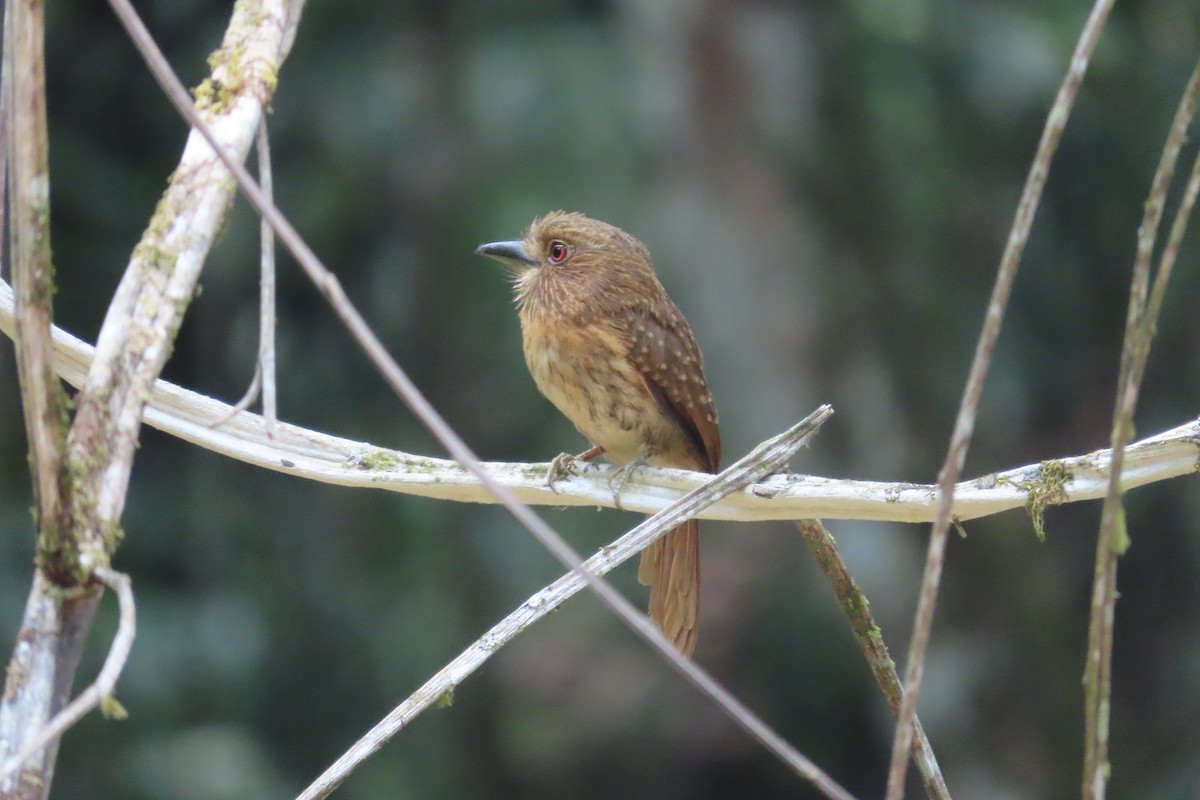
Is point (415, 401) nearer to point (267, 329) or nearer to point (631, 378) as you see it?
point (267, 329)

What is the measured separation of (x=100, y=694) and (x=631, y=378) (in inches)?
84.9

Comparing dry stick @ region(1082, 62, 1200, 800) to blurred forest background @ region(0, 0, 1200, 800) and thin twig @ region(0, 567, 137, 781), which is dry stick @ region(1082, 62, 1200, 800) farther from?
blurred forest background @ region(0, 0, 1200, 800)

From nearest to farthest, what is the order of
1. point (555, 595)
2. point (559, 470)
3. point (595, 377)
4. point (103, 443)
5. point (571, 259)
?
point (103, 443) → point (555, 595) → point (559, 470) → point (595, 377) → point (571, 259)

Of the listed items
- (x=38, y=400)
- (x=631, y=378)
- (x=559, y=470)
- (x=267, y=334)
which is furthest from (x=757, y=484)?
(x=631, y=378)

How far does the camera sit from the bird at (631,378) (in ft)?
10.6

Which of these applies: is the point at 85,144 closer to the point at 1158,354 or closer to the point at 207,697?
the point at 207,697

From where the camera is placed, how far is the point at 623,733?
602cm

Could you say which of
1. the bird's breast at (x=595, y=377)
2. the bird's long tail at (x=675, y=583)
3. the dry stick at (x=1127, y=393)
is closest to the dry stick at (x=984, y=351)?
the dry stick at (x=1127, y=393)

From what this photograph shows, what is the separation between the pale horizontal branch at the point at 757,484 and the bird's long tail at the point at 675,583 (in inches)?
43.9

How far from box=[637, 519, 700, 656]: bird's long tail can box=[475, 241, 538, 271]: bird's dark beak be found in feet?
2.60

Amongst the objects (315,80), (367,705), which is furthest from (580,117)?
(367,705)

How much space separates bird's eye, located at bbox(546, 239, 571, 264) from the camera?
143 inches

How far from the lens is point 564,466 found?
295cm

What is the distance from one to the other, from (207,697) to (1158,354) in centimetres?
376
